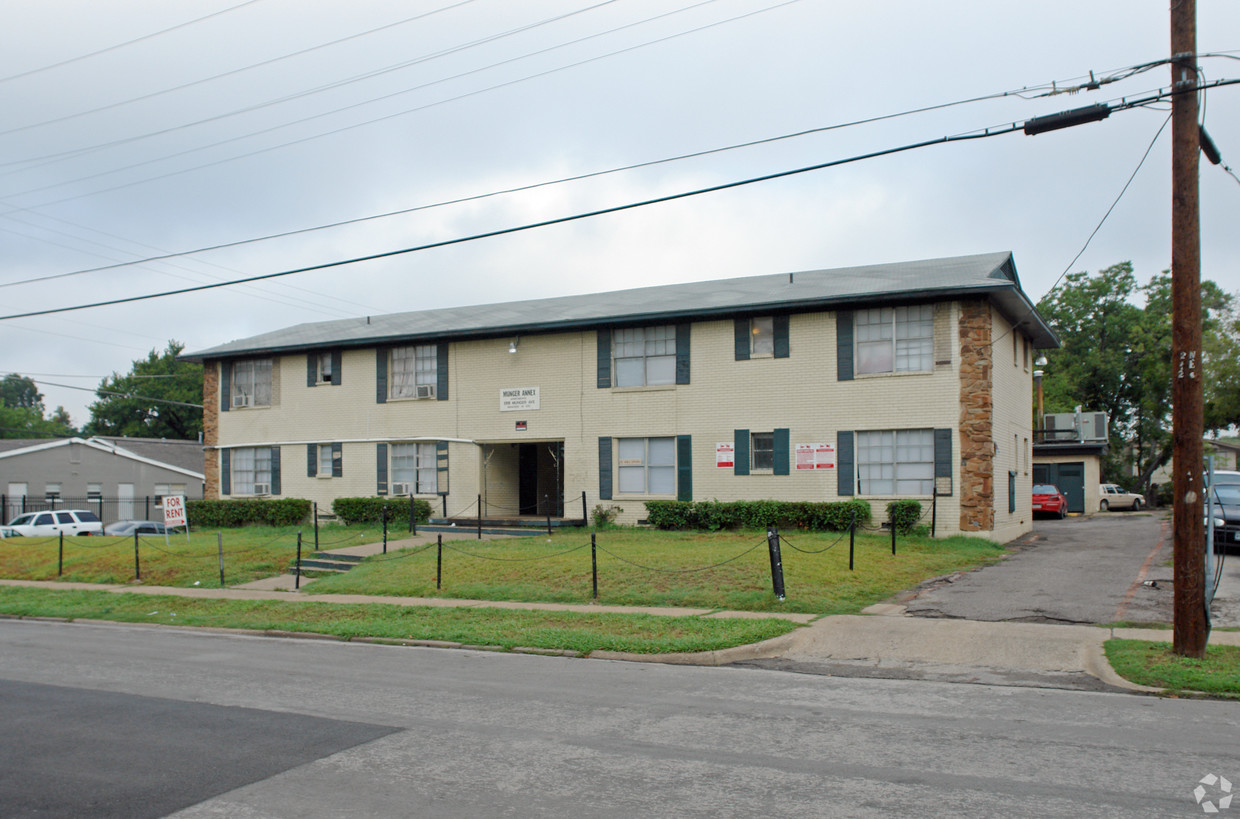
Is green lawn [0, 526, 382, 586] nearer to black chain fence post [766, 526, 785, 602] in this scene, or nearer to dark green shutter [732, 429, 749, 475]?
dark green shutter [732, 429, 749, 475]

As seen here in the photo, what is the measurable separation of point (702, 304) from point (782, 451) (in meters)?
4.59

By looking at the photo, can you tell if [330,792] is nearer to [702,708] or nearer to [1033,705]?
[702,708]

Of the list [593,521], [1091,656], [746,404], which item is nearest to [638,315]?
[746,404]

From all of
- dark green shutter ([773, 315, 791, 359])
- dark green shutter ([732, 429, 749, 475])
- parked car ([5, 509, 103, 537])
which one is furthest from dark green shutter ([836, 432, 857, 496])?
parked car ([5, 509, 103, 537])

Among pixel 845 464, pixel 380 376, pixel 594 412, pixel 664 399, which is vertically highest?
pixel 380 376

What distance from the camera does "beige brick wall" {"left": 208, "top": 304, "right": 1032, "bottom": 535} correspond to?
2402 centimetres

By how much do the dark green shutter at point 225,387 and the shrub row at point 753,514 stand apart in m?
16.6

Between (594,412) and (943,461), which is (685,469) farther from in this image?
(943,461)

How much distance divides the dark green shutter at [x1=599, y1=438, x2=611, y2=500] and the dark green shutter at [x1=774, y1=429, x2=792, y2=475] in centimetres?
490

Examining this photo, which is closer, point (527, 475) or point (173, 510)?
point (173, 510)

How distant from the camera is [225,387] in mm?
33625

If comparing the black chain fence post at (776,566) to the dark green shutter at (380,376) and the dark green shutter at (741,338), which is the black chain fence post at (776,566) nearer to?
the dark green shutter at (741,338)

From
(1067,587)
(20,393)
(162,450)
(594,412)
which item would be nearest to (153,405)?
(162,450)

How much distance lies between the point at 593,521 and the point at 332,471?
957 centimetres
